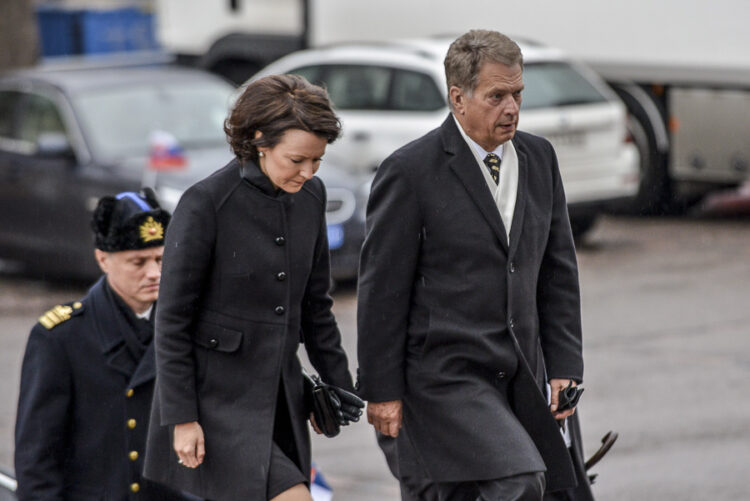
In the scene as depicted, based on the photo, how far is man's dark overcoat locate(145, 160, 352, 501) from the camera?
3.69m

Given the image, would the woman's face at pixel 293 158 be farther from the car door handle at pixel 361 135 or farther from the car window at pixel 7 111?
the car door handle at pixel 361 135

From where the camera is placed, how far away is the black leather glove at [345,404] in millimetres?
3893

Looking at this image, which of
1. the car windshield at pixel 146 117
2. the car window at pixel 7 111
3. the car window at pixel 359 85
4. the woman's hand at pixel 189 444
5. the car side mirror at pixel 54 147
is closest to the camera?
the woman's hand at pixel 189 444

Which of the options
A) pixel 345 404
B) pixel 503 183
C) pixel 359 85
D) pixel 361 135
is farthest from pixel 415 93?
pixel 345 404

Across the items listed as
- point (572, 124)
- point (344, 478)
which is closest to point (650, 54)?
point (572, 124)

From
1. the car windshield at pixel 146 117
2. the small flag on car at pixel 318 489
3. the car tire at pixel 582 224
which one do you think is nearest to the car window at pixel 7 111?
the car windshield at pixel 146 117

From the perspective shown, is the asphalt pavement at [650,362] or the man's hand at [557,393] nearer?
the man's hand at [557,393]

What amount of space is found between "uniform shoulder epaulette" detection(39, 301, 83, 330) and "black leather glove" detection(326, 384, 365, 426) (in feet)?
2.34

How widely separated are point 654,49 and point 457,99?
1041 centimetres

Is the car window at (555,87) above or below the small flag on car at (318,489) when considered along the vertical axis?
below

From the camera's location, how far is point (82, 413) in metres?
3.82

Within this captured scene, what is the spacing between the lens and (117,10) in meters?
24.3

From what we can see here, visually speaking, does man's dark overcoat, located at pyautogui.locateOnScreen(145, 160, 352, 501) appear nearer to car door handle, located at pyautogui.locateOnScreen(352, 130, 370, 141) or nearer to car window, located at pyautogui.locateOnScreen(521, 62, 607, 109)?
car window, located at pyautogui.locateOnScreen(521, 62, 607, 109)

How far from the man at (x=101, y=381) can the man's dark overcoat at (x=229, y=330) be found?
0.48ft
